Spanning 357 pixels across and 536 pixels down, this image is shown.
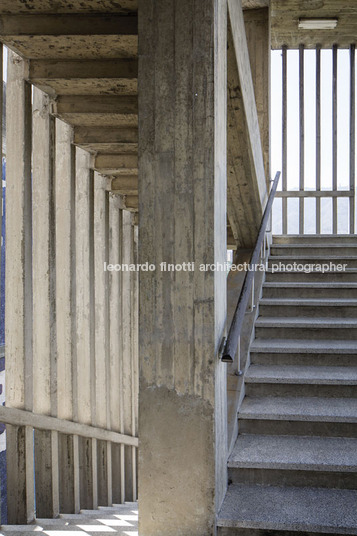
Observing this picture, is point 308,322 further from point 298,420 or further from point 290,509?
point 290,509

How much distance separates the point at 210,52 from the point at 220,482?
2.25 metres

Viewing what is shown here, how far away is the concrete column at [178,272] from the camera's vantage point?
8.38 ft

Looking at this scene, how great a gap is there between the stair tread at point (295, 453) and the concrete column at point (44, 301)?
2318 mm

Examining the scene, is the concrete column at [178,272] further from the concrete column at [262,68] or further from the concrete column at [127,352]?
the concrete column at [127,352]

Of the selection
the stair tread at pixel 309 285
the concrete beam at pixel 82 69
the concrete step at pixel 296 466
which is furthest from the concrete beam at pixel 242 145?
the concrete step at pixel 296 466

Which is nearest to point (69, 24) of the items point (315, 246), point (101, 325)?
point (315, 246)

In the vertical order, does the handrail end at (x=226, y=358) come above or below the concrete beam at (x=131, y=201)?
below

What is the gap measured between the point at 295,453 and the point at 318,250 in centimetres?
323

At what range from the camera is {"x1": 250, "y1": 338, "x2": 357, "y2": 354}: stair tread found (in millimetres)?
4031

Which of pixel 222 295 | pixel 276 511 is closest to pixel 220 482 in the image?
pixel 276 511

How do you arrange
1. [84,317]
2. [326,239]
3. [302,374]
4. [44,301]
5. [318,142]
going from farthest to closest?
[318,142] → [326,239] → [84,317] → [44,301] → [302,374]

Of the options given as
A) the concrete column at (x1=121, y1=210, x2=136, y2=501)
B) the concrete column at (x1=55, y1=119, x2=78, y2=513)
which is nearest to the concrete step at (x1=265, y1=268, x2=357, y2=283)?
Answer: the concrete column at (x1=55, y1=119, x2=78, y2=513)

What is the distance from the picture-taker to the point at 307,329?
14.5 ft

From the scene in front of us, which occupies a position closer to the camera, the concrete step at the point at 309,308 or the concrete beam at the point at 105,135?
the concrete step at the point at 309,308
